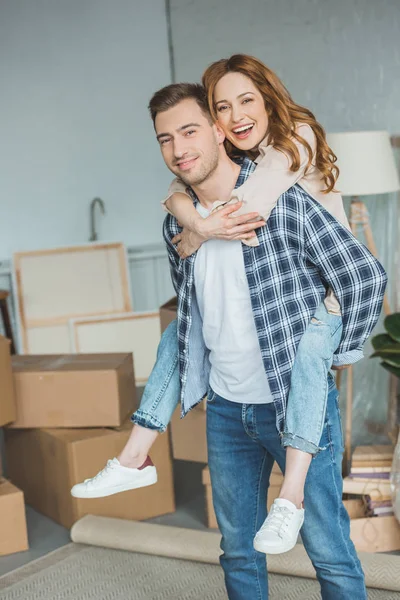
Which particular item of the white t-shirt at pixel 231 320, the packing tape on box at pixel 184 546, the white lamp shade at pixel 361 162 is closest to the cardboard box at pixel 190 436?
the packing tape on box at pixel 184 546

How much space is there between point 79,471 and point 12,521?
30 cm

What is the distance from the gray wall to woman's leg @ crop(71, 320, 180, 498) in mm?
2051

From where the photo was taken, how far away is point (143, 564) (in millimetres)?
2771

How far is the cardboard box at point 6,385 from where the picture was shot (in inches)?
116

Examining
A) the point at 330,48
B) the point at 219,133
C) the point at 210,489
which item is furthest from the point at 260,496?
the point at 330,48

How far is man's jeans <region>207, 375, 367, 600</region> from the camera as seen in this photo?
1728 mm

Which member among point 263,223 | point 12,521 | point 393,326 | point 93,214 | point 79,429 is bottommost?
point 12,521

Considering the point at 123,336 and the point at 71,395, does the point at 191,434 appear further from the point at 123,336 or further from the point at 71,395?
the point at 123,336

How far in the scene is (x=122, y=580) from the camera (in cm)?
268

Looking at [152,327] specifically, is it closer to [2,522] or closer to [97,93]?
[97,93]

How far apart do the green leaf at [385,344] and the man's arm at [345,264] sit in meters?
1.09

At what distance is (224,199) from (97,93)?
3335 millimetres

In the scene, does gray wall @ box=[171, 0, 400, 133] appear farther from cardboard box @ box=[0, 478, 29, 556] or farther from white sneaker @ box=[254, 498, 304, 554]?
white sneaker @ box=[254, 498, 304, 554]

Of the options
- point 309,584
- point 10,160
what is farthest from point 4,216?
point 309,584
